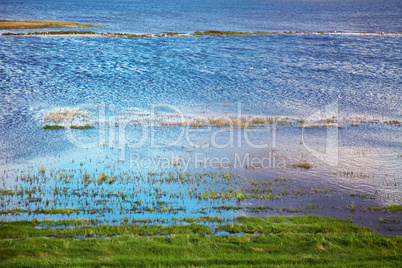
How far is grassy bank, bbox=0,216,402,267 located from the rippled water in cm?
209

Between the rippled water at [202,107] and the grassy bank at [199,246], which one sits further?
the rippled water at [202,107]

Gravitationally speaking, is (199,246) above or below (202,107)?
below

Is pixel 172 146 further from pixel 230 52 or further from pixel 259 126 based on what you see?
pixel 230 52

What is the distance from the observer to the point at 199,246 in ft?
52.6

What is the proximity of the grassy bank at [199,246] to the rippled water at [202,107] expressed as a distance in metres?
2.09

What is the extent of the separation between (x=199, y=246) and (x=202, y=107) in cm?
3110

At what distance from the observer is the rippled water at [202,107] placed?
23750mm

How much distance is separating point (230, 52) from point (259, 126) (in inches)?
1573

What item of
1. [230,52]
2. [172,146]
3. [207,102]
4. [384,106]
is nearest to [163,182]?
[172,146]

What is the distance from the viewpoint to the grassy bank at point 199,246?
14.6 metres

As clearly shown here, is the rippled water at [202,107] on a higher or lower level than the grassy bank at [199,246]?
higher

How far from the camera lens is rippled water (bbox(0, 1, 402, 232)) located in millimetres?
23750

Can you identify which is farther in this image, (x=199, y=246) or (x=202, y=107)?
(x=202, y=107)

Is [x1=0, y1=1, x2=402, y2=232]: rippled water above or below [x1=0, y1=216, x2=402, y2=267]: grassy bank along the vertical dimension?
above
